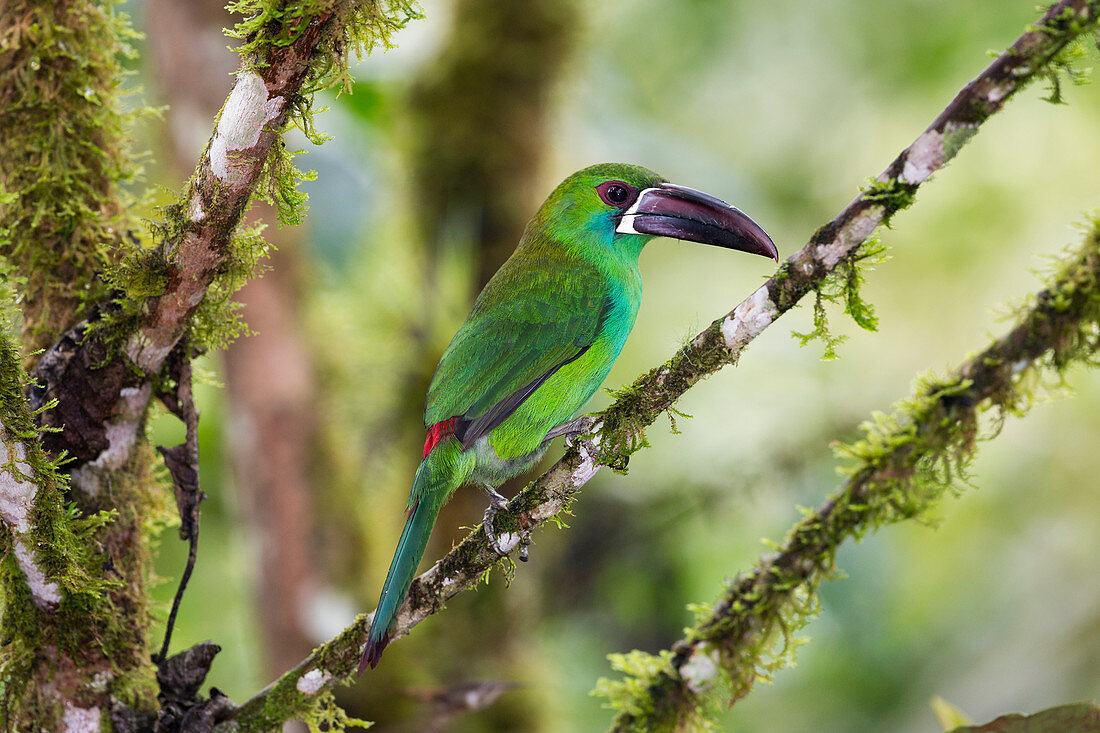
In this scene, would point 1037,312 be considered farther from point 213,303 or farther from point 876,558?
point 876,558

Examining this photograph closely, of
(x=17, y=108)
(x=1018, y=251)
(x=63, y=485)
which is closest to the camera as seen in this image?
(x=63, y=485)

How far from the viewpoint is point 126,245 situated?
6.68ft

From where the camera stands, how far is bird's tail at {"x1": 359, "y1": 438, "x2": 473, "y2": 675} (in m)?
1.92

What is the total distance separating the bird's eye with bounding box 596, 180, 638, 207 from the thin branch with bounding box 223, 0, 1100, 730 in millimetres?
1036

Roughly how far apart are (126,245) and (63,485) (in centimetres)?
56

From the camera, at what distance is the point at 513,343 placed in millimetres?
2619

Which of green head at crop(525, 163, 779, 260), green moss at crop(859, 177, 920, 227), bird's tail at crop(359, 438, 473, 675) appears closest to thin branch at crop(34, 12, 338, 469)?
bird's tail at crop(359, 438, 473, 675)

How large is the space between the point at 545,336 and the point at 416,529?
2.22 feet

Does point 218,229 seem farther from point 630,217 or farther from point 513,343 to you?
point 630,217

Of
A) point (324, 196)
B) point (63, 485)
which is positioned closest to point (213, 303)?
point (63, 485)

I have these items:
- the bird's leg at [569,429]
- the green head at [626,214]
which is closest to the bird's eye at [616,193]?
the green head at [626,214]

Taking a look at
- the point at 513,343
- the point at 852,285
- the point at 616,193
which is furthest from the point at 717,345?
the point at 616,193

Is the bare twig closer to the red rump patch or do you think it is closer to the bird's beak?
the red rump patch

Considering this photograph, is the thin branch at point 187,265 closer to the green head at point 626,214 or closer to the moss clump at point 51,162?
the moss clump at point 51,162
